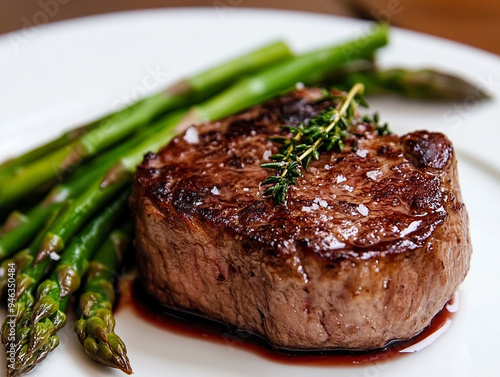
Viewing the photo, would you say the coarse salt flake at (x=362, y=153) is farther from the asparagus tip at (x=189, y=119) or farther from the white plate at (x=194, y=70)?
the asparagus tip at (x=189, y=119)

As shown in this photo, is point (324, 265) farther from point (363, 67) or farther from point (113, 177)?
point (363, 67)

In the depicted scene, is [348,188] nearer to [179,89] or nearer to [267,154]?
[267,154]

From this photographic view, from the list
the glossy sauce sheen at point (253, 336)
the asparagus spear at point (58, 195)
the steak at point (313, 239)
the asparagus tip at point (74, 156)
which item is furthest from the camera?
the asparagus tip at point (74, 156)

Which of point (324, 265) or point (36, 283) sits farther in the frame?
point (36, 283)

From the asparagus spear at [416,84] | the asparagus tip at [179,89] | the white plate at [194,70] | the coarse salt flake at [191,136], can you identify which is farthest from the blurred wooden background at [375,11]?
the coarse salt flake at [191,136]

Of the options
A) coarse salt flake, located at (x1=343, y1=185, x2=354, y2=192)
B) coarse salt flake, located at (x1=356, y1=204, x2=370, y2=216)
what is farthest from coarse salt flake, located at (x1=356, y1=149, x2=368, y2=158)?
Answer: coarse salt flake, located at (x1=356, y1=204, x2=370, y2=216)

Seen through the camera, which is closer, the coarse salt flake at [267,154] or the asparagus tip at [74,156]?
the coarse salt flake at [267,154]

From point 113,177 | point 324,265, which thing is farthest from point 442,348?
point 113,177
